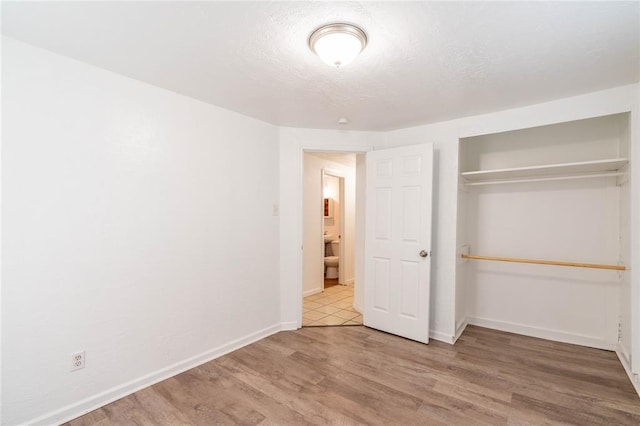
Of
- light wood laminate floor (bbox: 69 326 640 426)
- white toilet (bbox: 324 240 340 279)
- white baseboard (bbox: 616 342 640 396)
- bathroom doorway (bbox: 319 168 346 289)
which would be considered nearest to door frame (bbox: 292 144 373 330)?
light wood laminate floor (bbox: 69 326 640 426)

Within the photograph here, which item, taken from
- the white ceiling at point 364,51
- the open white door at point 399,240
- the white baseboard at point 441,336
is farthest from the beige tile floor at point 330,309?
the white ceiling at point 364,51

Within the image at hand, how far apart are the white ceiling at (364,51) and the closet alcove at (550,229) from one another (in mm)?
774

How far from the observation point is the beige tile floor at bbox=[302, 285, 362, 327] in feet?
12.4

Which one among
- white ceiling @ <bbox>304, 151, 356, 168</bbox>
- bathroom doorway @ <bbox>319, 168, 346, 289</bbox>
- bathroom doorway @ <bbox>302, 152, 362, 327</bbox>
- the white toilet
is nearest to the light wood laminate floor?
bathroom doorway @ <bbox>302, 152, 362, 327</bbox>

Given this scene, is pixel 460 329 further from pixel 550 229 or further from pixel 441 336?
pixel 550 229

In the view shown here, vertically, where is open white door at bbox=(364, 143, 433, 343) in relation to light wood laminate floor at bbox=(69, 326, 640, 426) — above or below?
above

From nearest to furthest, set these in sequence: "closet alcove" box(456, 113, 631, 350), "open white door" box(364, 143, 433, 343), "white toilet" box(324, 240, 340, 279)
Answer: "closet alcove" box(456, 113, 631, 350)
"open white door" box(364, 143, 433, 343)
"white toilet" box(324, 240, 340, 279)

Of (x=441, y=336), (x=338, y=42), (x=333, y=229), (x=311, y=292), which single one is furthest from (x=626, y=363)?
(x=333, y=229)

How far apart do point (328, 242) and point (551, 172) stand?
12.9 ft

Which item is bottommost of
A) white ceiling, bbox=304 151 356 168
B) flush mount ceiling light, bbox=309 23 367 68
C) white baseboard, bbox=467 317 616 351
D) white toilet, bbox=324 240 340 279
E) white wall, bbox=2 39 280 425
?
white baseboard, bbox=467 317 616 351

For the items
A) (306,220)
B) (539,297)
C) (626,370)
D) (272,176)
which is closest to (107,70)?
(272,176)

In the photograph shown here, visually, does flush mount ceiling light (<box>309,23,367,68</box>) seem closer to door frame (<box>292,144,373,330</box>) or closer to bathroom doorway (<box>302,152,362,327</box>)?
door frame (<box>292,144,373,330</box>)

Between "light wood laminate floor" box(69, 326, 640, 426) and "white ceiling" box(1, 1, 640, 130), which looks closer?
"white ceiling" box(1, 1, 640, 130)

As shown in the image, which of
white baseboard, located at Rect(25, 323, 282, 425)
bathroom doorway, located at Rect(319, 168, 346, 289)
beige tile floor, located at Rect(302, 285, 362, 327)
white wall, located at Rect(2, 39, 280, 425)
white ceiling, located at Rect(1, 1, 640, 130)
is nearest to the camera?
white ceiling, located at Rect(1, 1, 640, 130)
